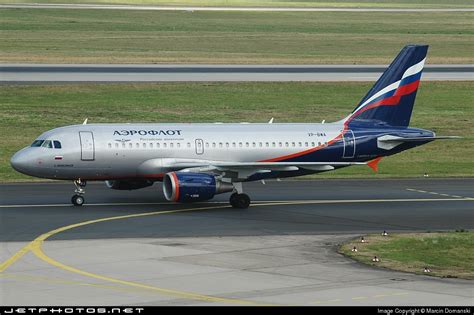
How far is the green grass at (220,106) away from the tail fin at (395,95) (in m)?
12.8

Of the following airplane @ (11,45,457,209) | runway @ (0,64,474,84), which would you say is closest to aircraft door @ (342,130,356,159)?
airplane @ (11,45,457,209)

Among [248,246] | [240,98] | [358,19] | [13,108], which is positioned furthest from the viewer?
[358,19]

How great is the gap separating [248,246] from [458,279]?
918 cm

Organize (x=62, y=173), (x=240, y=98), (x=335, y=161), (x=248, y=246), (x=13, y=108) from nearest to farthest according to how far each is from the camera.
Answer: (x=248, y=246) < (x=62, y=173) < (x=335, y=161) < (x=13, y=108) < (x=240, y=98)

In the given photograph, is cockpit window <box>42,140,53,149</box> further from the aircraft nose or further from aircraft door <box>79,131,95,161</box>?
aircraft door <box>79,131,95,161</box>

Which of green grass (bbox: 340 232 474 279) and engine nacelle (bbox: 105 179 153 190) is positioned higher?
engine nacelle (bbox: 105 179 153 190)

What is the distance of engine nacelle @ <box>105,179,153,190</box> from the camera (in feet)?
175

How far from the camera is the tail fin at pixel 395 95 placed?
187ft

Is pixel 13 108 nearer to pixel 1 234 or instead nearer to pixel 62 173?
pixel 62 173

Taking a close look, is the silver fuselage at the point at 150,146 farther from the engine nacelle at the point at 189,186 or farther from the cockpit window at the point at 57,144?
the engine nacelle at the point at 189,186

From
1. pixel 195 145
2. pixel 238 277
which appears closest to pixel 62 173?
pixel 195 145

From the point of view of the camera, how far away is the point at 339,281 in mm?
34906

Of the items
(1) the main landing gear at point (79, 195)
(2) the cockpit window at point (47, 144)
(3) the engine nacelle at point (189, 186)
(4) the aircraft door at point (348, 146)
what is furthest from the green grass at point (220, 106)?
(3) the engine nacelle at point (189, 186)

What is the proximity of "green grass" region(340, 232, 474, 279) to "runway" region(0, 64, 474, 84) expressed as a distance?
5857 centimetres
